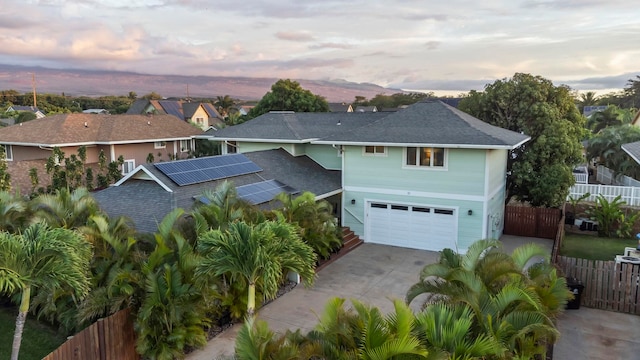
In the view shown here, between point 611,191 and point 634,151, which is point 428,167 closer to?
point 634,151

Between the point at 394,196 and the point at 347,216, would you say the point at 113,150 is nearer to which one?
the point at 347,216

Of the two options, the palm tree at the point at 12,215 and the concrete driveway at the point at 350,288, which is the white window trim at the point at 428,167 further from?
the palm tree at the point at 12,215

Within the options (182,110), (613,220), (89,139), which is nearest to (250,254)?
(613,220)

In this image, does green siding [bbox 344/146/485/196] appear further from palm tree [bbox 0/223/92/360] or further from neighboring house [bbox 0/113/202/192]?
neighboring house [bbox 0/113/202/192]

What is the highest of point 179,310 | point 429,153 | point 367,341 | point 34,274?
point 429,153

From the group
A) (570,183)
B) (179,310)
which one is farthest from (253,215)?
(570,183)

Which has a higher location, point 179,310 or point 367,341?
point 367,341

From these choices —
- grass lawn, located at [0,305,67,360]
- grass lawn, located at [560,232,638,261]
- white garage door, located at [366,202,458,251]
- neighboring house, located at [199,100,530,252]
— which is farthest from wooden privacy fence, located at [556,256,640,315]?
grass lawn, located at [0,305,67,360]
